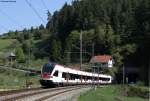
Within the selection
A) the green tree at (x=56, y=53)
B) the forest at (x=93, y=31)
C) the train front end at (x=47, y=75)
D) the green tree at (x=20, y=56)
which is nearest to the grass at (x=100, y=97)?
the train front end at (x=47, y=75)

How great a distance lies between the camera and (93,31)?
155750mm

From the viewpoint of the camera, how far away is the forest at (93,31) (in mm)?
136250

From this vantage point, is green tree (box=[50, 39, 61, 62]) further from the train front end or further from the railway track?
the railway track

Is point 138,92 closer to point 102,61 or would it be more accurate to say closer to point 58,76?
point 58,76

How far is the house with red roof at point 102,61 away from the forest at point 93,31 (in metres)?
1.94

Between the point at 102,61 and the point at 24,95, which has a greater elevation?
the point at 102,61

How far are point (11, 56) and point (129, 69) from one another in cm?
8939

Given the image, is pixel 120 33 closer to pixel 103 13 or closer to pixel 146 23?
pixel 146 23

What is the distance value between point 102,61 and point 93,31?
2007cm

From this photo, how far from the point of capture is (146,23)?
451 feet

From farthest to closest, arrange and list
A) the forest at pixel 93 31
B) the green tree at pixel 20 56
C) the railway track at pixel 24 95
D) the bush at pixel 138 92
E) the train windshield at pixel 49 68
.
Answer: the green tree at pixel 20 56, the forest at pixel 93 31, the bush at pixel 138 92, the train windshield at pixel 49 68, the railway track at pixel 24 95

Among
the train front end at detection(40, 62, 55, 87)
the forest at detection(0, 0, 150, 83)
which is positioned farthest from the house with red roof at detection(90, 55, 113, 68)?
the train front end at detection(40, 62, 55, 87)

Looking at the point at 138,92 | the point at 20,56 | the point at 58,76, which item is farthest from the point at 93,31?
the point at 58,76

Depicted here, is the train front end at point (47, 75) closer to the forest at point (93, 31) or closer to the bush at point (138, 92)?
the bush at point (138, 92)
